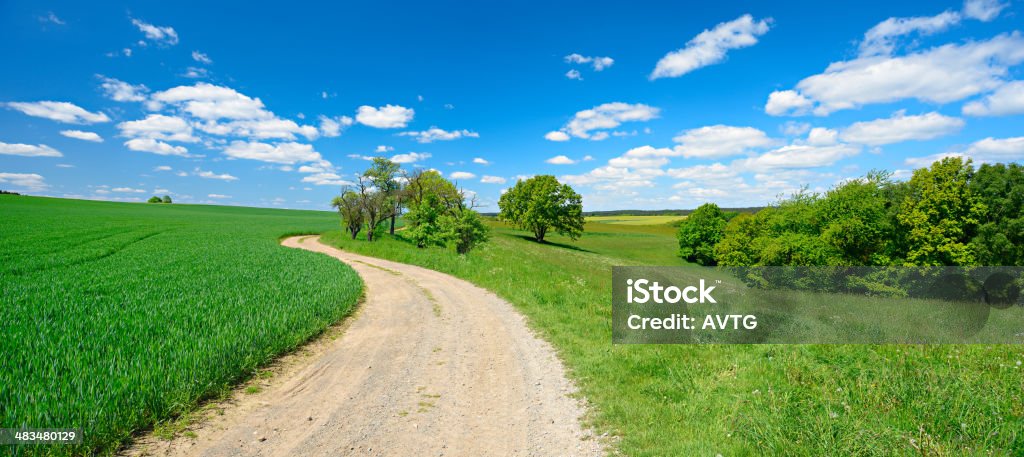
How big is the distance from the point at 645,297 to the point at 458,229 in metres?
26.1

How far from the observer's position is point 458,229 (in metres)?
39.3

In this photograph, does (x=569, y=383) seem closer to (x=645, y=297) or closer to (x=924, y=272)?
(x=645, y=297)

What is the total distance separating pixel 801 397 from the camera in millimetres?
6992

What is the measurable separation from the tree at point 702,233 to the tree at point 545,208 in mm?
18053

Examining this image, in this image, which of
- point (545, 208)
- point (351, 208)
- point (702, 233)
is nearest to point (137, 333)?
point (351, 208)

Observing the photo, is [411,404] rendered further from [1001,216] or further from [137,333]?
[1001,216]

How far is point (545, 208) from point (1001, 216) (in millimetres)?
50356

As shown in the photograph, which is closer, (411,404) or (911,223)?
(411,404)

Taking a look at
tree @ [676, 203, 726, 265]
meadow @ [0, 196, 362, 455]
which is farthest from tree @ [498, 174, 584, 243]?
meadow @ [0, 196, 362, 455]

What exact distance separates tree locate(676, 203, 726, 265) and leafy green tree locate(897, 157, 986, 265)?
3094 cm

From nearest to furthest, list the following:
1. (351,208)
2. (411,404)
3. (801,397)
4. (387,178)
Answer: (801,397) → (411,404) → (351,208) → (387,178)

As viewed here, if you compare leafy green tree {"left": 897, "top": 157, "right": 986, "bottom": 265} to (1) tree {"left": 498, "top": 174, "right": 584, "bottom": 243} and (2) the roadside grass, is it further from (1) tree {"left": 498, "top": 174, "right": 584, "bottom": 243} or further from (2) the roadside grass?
(1) tree {"left": 498, "top": 174, "right": 584, "bottom": 243}

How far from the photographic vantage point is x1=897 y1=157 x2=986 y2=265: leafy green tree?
27.9 metres

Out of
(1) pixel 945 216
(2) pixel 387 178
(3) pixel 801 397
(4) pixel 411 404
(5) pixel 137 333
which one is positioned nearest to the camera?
(3) pixel 801 397
